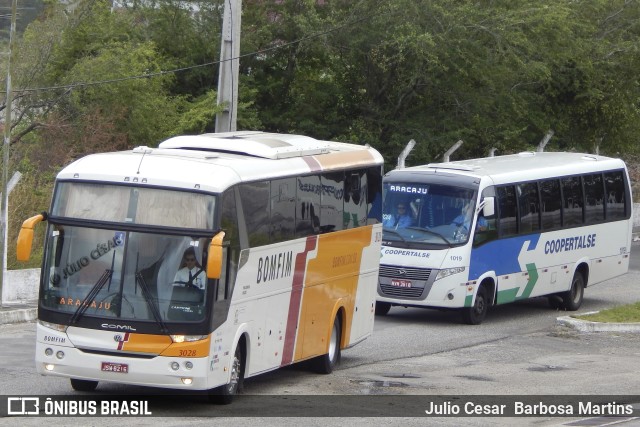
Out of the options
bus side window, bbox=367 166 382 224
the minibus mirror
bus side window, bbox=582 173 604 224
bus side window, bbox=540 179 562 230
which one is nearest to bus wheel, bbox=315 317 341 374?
bus side window, bbox=367 166 382 224

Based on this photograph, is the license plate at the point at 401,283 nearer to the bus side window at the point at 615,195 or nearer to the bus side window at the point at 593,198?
the bus side window at the point at 593,198

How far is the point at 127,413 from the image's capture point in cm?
1218

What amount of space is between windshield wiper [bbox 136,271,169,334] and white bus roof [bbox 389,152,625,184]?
431 inches

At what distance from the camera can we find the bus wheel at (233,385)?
42.3 feet

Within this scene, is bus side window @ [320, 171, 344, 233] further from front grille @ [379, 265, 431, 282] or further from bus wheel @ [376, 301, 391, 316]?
bus wheel @ [376, 301, 391, 316]

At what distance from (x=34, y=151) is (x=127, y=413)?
14309mm

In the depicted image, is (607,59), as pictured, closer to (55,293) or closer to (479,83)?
(479,83)

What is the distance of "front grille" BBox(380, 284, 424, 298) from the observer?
850 inches

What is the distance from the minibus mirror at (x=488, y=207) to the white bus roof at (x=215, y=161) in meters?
5.57

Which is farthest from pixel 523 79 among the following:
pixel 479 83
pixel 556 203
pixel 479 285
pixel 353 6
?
pixel 479 285

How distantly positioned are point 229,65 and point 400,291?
591cm

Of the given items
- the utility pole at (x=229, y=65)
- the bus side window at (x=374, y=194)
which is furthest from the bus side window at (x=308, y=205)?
the utility pole at (x=229, y=65)

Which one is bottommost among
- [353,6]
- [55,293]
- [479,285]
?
[479,285]

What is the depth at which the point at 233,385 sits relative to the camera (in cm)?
1308
